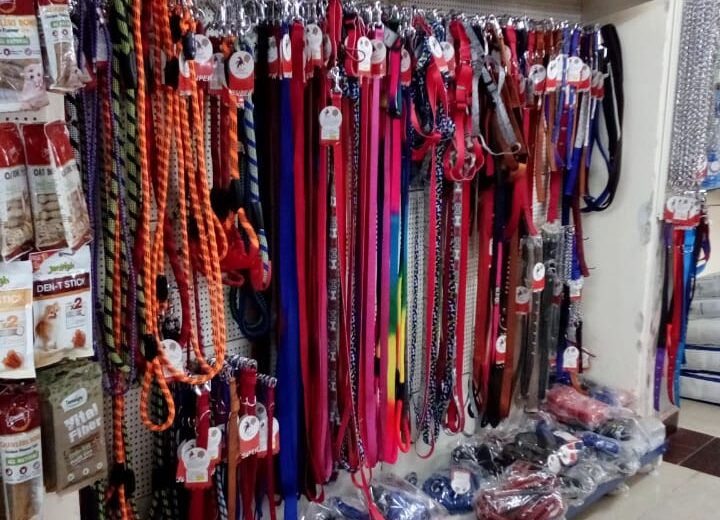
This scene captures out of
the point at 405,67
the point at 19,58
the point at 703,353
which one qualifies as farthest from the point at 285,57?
the point at 703,353

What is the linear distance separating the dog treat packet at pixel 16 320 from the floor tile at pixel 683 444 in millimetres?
2431

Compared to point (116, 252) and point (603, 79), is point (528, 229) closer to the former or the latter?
point (603, 79)

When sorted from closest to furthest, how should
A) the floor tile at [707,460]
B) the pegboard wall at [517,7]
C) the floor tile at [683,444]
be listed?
the pegboard wall at [517,7]
the floor tile at [707,460]
the floor tile at [683,444]

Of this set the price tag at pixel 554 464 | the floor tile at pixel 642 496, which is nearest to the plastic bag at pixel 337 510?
the price tag at pixel 554 464

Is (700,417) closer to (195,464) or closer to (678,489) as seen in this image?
(678,489)

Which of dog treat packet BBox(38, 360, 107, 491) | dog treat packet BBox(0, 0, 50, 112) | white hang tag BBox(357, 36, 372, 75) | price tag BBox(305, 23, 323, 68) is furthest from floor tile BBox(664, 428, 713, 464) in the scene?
dog treat packet BBox(0, 0, 50, 112)

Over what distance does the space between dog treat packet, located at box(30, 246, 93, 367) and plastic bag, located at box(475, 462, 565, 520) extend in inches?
51.6

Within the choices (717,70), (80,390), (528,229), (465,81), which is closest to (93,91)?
(80,390)

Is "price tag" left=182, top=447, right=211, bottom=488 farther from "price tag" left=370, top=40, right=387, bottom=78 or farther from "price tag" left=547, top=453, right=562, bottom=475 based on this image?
"price tag" left=547, top=453, right=562, bottom=475

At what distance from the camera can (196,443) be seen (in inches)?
56.4

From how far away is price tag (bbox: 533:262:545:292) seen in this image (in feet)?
7.22

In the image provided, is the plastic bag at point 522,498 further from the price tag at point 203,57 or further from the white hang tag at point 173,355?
the price tag at point 203,57

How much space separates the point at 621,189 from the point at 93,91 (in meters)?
1.90

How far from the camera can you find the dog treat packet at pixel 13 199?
97 cm
